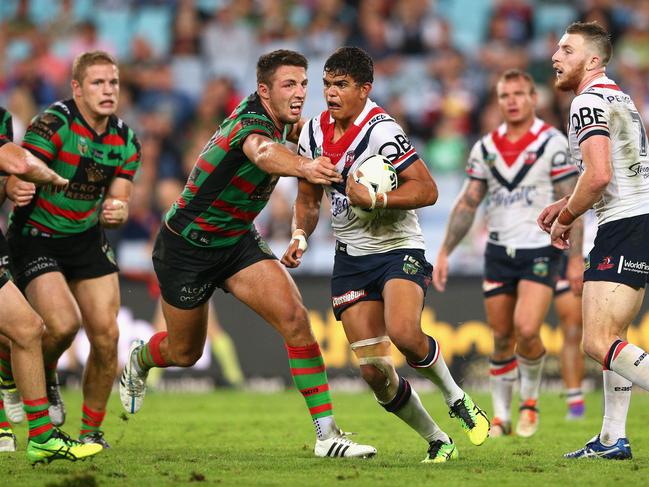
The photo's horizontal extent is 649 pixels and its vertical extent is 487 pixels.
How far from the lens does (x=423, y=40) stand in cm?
2016

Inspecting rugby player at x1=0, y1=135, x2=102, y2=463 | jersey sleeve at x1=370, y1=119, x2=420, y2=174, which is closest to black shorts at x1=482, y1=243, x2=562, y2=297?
jersey sleeve at x1=370, y1=119, x2=420, y2=174

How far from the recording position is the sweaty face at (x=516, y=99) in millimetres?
10398

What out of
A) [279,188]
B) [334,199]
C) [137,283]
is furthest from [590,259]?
[279,188]

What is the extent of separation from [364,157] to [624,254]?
188 cm

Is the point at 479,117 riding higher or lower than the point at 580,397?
higher

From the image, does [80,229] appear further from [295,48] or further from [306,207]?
[295,48]

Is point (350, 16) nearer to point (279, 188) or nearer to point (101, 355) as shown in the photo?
point (279, 188)

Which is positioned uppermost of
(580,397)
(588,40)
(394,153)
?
(588,40)

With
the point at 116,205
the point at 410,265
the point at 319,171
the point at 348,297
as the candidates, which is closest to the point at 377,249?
the point at 410,265

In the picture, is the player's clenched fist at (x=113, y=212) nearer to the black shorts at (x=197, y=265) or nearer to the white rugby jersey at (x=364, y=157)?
the black shorts at (x=197, y=265)

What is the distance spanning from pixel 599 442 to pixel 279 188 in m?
10.4

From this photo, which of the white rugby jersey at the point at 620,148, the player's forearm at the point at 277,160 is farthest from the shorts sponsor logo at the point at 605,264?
the player's forearm at the point at 277,160

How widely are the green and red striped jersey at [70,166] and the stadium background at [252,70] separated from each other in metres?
6.30

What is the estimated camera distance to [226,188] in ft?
26.6
